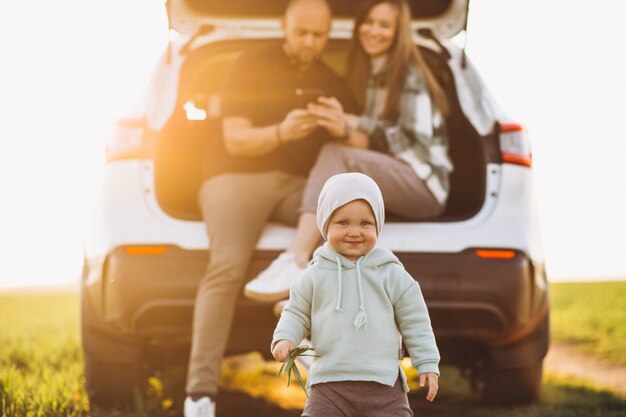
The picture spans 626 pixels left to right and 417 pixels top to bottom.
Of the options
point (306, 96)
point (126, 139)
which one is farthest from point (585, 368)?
point (126, 139)

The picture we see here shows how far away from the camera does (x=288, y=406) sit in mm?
4422

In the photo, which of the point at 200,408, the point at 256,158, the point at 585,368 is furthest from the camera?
the point at 585,368

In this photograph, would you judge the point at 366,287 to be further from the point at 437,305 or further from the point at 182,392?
the point at 182,392

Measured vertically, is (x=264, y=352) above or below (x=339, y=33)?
below

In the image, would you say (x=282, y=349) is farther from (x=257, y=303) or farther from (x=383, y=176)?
(x=383, y=176)

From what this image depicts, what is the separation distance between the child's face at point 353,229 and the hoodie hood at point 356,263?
0.03 meters

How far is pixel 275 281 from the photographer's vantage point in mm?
3506

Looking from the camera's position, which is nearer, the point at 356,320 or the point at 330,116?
the point at 356,320

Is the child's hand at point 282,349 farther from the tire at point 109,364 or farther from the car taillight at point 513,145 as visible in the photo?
the car taillight at point 513,145

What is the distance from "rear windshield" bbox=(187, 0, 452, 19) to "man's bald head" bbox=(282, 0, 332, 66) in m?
0.72

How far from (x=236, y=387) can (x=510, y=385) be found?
176 cm

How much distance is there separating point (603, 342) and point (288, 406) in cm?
348

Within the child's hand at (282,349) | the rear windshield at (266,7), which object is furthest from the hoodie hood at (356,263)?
the rear windshield at (266,7)

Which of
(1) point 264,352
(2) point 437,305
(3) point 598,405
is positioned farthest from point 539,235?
(1) point 264,352
